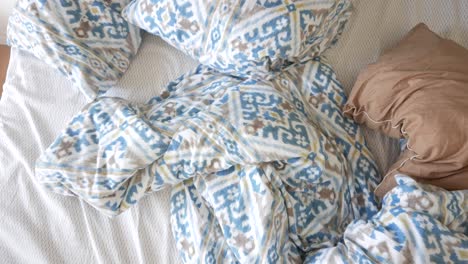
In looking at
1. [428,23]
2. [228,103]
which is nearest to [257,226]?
[228,103]

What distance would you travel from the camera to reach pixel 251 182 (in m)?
0.89

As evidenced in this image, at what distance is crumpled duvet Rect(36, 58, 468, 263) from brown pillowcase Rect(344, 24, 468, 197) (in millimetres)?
54

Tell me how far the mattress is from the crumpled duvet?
0.05 m

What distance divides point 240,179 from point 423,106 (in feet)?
1.31

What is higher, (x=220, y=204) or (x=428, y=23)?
(x=428, y=23)

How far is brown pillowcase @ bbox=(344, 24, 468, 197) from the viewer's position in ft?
2.81

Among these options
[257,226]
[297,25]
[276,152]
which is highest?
[297,25]

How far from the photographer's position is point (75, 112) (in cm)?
105

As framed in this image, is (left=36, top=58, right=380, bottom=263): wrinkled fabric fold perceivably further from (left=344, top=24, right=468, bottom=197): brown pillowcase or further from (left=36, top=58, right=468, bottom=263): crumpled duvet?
(left=344, top=24, right=468, bottom=197): brown pillowcase

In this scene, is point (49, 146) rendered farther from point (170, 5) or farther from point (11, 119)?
point (170, 5)

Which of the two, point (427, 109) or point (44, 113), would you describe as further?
point (44, 113)

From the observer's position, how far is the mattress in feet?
2.95

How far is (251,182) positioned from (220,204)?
3.0 inches

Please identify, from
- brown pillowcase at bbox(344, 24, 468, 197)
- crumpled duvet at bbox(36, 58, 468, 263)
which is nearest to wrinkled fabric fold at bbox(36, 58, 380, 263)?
crumpled duvet at bbox(36, 58, 468, 263)
